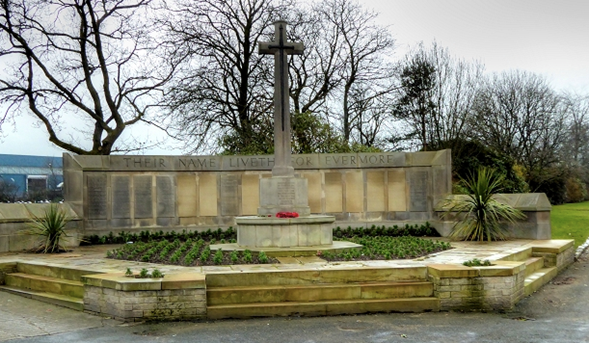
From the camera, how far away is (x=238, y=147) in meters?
24.0

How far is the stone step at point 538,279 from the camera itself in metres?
10.3

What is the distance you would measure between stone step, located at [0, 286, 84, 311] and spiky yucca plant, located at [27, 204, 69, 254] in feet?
8.61

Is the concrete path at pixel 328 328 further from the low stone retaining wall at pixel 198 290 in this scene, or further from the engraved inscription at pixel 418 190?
the engraved inscription at pixel 418 190

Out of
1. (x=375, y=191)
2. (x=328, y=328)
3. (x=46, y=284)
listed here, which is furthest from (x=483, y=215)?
(x=46, y=284)

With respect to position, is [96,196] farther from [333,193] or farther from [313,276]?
[313,276]

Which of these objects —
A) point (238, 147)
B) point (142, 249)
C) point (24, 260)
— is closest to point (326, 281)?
point (142, 249)

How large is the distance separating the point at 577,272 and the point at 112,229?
12198 mm

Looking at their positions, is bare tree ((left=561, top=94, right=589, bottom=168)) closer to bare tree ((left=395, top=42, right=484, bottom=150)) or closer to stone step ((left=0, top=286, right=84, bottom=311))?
bare tree ((left=395, top=42, right=484, bottom=150))

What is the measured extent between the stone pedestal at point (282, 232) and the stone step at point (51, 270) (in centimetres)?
351

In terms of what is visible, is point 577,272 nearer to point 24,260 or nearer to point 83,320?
point 83,320

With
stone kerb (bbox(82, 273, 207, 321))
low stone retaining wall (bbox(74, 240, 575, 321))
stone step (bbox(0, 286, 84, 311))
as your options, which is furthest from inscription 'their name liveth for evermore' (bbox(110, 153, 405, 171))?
stone kerb (bbox(82, 273, 207, 321))

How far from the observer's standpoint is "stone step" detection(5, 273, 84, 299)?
32.0ft

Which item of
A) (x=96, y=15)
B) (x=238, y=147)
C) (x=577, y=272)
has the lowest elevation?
(x=577, y=272)

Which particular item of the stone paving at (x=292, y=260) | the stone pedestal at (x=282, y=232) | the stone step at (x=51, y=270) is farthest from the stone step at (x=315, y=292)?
the stone pedestal at (x=282, y=232)
